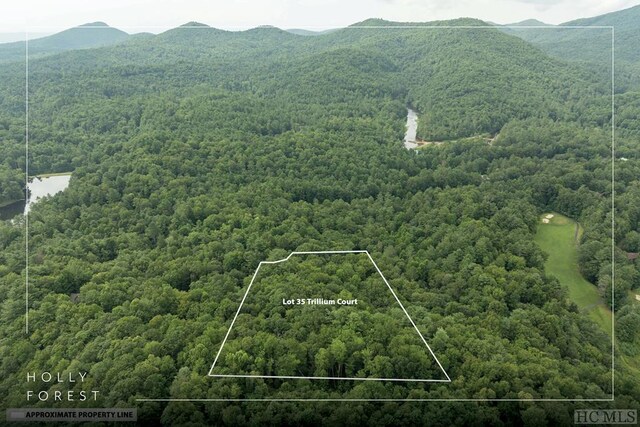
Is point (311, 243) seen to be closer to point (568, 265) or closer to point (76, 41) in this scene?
point (568, 265)

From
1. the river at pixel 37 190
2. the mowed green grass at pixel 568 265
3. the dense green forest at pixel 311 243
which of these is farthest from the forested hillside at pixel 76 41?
the mowed green grass at pixel 568 265

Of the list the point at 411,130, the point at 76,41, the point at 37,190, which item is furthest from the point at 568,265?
the point at 76,41

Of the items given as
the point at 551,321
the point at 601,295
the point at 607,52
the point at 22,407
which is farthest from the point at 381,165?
the point at 607,52

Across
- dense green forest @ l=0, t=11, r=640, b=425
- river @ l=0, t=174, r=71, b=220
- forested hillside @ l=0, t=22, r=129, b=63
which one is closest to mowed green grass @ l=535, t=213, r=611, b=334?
dense green forest @ l=0, t=11, r=640, b=425

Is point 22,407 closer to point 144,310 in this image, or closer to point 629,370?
point 144,310

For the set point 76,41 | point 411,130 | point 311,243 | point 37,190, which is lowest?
point 37,190

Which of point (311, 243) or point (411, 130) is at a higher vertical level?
point (411, 130)

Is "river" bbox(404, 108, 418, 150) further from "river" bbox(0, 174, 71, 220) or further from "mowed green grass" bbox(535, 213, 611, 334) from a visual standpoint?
"river" bbox(0, 174, 71, 220)
